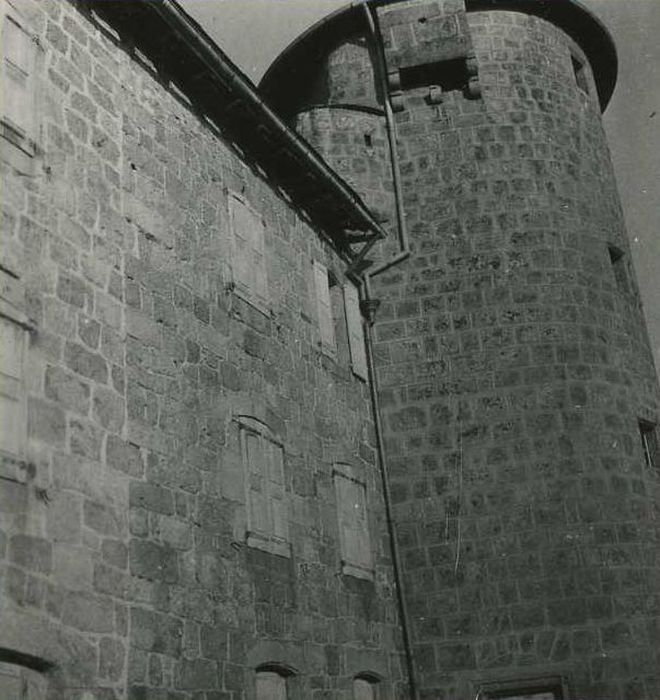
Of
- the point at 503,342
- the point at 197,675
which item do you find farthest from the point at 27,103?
the point at 503,342

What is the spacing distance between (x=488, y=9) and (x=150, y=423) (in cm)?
984

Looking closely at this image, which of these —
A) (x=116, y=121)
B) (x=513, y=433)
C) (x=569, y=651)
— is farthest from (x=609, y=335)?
(x=116, y=121)

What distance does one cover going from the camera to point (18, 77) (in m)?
7.35

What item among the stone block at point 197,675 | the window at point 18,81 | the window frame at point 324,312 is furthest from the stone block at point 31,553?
the window frame at point 324,312

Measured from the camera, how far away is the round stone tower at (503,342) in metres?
11.4

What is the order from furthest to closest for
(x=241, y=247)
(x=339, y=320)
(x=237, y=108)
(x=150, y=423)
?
(x=339, y=320) → (x=237, y=108) → (x=241, y=247) → (x=150, y=423)

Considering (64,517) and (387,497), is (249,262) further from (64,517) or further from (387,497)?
(64,517)

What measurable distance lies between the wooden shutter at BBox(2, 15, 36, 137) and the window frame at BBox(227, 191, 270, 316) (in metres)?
2.96

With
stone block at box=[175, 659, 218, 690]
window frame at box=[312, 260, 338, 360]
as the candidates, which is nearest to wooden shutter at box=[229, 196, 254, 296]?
window frame at box=[312, 260, 338, 360]

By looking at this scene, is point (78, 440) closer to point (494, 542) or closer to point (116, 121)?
point (116, 121)

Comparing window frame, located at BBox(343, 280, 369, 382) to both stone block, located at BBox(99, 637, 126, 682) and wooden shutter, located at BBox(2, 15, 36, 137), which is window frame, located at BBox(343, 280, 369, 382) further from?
stone block, located at BBox(99, 637, 126, 682)

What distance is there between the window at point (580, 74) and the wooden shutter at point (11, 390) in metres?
11.4

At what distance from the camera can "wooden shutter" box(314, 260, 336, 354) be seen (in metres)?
11.7

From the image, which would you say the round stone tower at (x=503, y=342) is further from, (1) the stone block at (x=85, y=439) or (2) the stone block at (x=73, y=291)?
(2) the stone block at (x=73, y=291)
